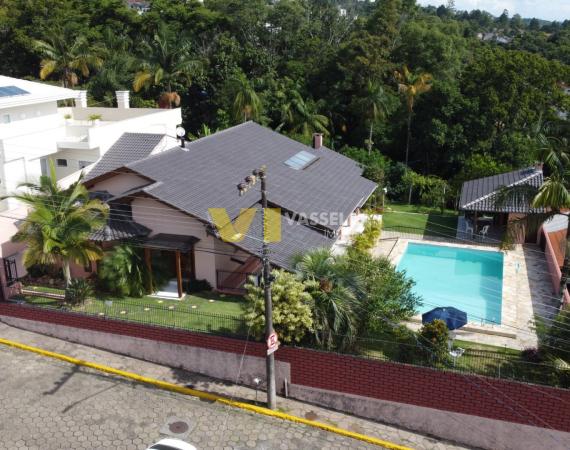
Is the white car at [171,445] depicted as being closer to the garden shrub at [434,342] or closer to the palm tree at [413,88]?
the garden shrub at [434,342]

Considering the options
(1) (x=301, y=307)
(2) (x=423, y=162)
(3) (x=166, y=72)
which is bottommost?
(1) (x=301, y=307)

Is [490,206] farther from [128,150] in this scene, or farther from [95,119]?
[95,119]

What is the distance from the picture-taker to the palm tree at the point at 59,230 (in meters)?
20.5

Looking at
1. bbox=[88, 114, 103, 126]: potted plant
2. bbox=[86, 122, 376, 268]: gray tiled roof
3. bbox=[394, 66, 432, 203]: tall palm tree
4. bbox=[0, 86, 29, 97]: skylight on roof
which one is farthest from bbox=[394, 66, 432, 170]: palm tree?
bbox=[0, 86, 29, 97]: skylight on roof

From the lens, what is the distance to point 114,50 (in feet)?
187

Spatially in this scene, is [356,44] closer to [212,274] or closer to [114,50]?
[114,50]

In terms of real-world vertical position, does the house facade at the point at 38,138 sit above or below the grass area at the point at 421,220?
above

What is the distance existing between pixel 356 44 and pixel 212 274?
3182 cm

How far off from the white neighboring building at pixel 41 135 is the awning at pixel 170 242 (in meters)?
8.75

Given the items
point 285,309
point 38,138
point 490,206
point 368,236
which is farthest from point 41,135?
point 490,206

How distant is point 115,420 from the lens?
1675cm

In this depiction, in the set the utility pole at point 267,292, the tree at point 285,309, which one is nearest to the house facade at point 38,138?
the tree at point 285,309

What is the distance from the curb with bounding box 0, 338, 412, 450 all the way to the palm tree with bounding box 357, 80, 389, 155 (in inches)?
1235

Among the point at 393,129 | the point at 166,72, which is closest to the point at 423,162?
the point at 393,129
